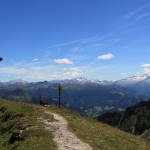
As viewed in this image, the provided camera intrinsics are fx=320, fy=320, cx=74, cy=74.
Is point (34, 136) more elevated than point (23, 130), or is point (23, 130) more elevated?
point (23, 130)

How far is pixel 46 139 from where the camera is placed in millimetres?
36000

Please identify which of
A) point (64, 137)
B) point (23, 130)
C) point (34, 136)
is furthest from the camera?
point (23, 130)

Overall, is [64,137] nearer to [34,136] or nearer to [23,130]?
[34,136]

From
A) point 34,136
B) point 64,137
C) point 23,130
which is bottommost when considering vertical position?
point 64,137

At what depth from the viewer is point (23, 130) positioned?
41.7m

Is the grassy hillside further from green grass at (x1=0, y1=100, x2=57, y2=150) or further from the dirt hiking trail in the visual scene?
the dirt hiking trail

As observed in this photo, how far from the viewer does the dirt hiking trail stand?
110 ft

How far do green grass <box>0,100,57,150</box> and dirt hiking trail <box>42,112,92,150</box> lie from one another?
0.89 metres

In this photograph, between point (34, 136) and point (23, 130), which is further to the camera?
point (23, 130)

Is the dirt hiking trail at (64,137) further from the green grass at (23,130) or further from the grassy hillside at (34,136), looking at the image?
the green grass at (23,130)

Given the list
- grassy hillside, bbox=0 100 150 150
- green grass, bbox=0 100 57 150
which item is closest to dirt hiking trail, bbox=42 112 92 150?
grassy hillside, bbox=0 100 150 150

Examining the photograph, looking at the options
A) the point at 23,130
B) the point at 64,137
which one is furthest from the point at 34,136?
the point at 23,130

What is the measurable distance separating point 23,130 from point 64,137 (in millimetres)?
6606

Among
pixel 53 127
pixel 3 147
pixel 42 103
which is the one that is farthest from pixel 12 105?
pixel 3 147
